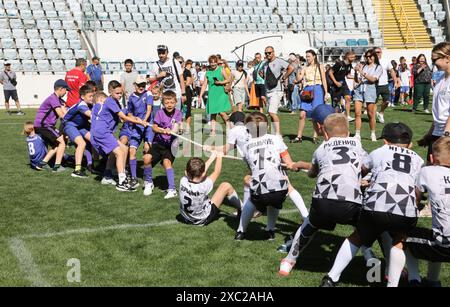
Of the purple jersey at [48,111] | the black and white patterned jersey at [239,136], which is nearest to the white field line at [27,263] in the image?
the black and white patterned jersey at [239,136]

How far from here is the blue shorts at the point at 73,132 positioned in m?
9.23

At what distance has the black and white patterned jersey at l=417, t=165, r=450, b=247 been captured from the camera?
13.3 feet

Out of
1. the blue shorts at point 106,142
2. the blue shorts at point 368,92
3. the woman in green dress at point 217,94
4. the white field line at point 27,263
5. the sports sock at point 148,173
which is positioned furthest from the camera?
the woman in green dress at point 217,94

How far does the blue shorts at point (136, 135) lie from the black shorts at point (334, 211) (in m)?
4.54

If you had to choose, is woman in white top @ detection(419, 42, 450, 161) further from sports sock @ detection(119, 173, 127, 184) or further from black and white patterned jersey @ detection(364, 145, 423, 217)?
sports sock @ detection(119, 173, 127, 184)

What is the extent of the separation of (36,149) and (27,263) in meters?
5.04

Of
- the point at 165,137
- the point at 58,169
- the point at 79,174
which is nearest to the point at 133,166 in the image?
the point at 165,137

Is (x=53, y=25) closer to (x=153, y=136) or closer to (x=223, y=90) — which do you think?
(x=223, y=90)

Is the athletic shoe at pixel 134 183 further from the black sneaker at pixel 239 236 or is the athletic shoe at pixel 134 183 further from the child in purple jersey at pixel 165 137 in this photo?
the black sneaker at pixel 239 236

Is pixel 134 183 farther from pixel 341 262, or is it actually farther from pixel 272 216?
pixel 341 262

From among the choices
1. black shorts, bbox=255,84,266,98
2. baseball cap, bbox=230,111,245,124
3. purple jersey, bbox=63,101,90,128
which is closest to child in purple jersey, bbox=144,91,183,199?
baseball cap, bbox=230,111,245,124

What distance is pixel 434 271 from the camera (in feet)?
14.3

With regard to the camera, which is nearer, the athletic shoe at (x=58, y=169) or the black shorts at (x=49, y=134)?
the athletic shoe at (x=58, y=169)
